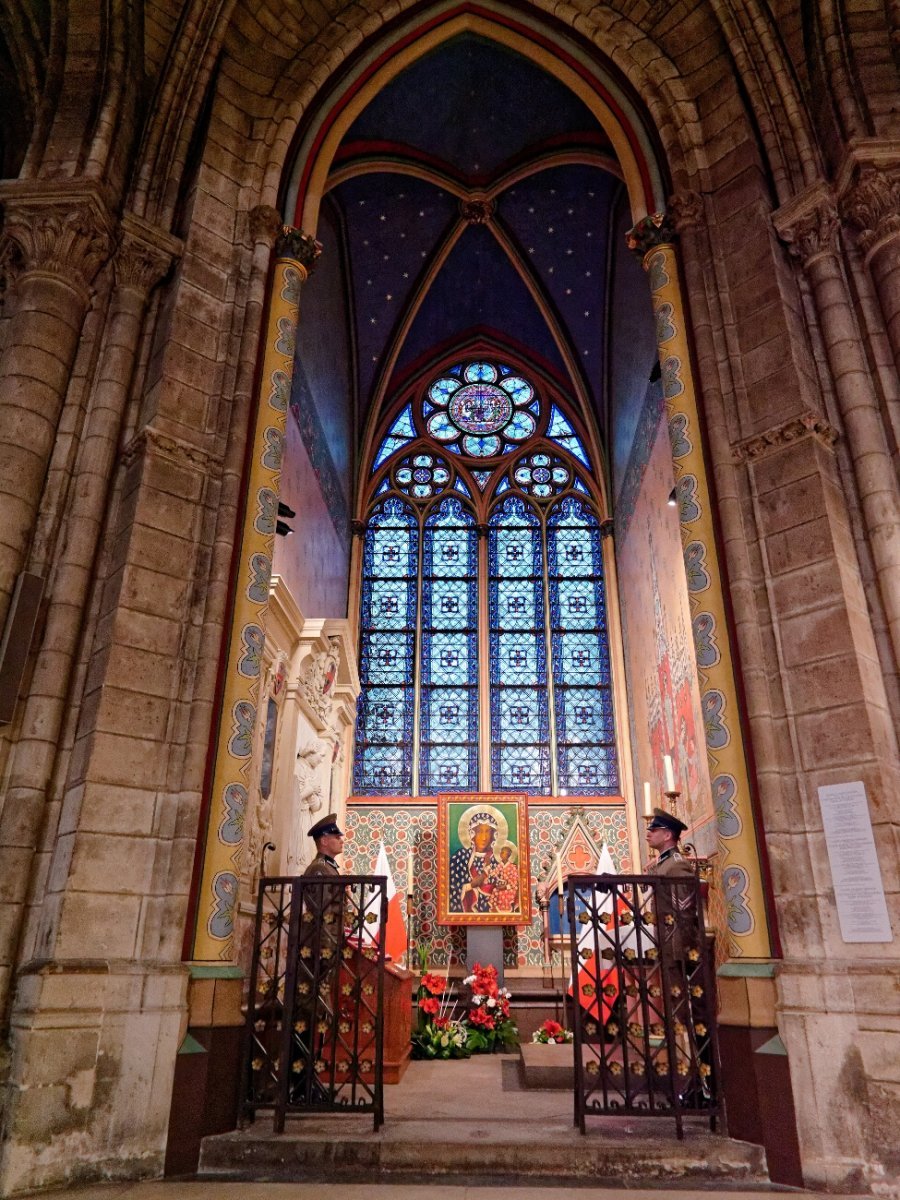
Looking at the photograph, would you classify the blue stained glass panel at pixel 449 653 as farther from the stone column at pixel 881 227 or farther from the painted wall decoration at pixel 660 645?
the stone column at pixel 881 227

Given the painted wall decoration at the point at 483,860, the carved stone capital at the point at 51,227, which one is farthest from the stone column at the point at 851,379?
the painted wall decoration at the point at 483,860

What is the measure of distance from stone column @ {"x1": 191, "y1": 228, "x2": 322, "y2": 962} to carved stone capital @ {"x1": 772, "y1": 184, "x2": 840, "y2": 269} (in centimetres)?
358

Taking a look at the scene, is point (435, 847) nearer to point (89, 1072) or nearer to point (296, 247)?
point (89, 1072)

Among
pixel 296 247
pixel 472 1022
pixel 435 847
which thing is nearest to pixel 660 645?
pixel 435 847

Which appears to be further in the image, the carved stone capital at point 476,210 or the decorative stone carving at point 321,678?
the carved stone capital at point 476,210

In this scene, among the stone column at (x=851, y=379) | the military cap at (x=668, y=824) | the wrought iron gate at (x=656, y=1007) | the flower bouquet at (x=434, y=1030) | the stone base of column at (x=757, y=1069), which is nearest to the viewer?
the stone base of column at (x=757, y=1069)

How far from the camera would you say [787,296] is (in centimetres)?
595

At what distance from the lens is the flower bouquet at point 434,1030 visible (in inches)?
309

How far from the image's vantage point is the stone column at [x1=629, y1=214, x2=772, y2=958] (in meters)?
4.79

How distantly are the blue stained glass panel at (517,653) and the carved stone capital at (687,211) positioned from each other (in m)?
7.55

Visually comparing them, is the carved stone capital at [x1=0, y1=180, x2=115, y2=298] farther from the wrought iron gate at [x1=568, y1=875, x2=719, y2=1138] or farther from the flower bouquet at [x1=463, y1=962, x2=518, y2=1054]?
the flower bouquet at [x1=463, y1=962, x2=518, y2=1054]

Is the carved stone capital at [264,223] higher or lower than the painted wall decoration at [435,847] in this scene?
higher

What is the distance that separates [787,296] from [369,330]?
8.32 meters

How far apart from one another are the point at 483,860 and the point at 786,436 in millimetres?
7679
